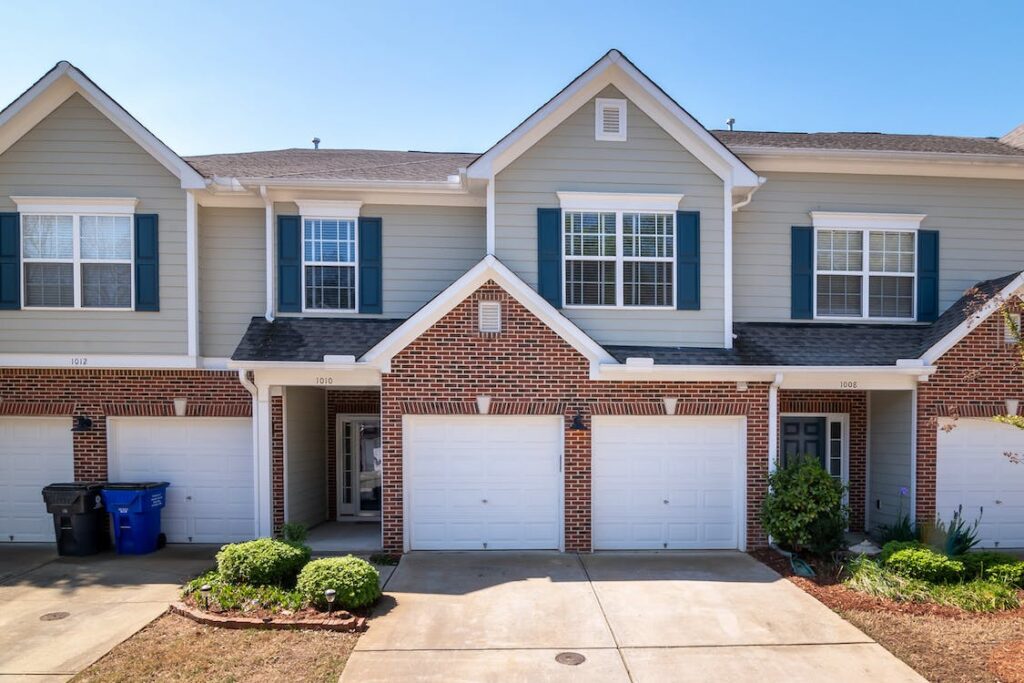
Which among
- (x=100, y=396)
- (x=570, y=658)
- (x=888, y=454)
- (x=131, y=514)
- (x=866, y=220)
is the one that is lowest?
(x=570, y=658)

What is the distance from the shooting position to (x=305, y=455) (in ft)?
36.9

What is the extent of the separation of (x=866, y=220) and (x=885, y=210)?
1.35 ft

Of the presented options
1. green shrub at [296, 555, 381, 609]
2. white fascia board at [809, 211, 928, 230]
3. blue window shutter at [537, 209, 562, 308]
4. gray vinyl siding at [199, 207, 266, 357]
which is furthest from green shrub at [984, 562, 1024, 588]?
gray vinyl siding at [199, 207, 266, 357]

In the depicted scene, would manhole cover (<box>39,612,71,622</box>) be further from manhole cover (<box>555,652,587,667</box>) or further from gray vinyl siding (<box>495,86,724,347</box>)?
gray vinyl siding (<box>495,86,724,347</box>)

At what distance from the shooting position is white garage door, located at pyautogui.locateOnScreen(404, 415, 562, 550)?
9734 millimetres

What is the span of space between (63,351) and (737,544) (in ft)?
36.4

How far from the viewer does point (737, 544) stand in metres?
10.0

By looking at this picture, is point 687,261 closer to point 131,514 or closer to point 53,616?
point 131,514

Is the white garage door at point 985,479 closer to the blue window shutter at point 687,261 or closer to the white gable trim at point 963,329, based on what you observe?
the white gable trim at point 963,329

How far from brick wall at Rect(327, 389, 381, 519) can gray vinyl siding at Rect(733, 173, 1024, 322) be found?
23.1 ft

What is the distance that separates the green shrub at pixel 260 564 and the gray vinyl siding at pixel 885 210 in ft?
26.7

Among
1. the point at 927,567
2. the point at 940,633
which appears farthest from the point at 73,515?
the point at 927,567

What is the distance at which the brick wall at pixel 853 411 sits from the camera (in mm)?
11516

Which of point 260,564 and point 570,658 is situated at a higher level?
point 260,564
